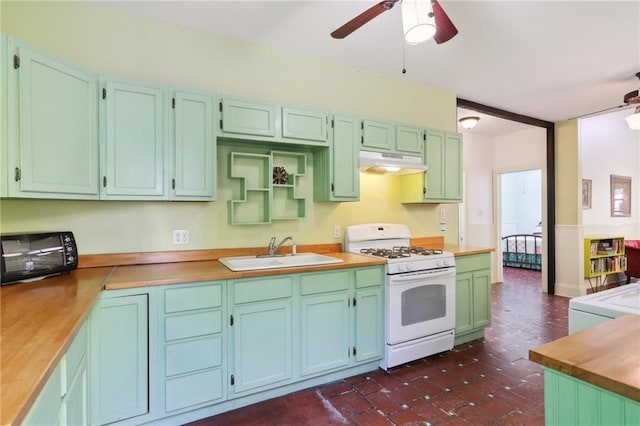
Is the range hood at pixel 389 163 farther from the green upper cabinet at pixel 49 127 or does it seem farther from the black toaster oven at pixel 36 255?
the black toaster oven at pixel 36 255

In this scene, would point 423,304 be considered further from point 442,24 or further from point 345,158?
point 442,24

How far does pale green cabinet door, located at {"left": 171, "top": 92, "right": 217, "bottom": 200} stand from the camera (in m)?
2.19

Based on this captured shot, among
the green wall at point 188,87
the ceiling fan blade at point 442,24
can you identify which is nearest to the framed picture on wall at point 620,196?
the green wall at point 188,87

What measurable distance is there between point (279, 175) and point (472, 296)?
223 centimetres

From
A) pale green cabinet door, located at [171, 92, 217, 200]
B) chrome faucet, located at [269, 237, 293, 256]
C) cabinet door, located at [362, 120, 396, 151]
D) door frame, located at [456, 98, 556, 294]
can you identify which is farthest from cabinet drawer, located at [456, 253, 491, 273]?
door frame, located at [456, 98, 556, 294]

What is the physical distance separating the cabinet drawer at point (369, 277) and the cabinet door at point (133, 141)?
1.54m

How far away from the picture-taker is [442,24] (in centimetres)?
179

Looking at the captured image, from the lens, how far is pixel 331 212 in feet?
10.1

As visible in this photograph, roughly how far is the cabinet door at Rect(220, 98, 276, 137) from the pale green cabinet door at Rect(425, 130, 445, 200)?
1.69 metres

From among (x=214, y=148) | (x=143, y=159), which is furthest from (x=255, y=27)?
(x=143, y=159)

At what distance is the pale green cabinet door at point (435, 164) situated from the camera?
3.30 metres

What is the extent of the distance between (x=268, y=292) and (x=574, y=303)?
1.66 metres

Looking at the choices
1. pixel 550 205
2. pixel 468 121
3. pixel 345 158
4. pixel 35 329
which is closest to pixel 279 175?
pixel 345 158

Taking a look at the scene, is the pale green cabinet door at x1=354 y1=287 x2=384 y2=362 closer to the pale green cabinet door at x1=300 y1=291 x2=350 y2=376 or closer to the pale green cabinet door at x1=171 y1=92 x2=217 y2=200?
the pale green cabinet door at x1=300 y1=291 x2=350 y2=376
